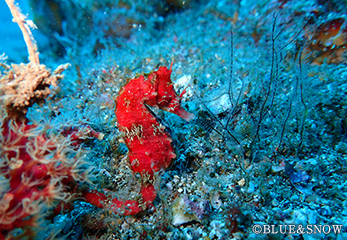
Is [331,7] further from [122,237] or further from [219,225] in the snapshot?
[122,237]

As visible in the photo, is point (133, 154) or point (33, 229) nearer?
point (33, 229)

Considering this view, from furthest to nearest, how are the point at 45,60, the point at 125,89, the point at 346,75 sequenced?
the point at 45,60 < the point at 346,75 < the point at 125,89

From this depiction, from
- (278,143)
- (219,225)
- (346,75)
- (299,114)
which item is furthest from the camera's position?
(346,75)

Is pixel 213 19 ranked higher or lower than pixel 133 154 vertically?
higher

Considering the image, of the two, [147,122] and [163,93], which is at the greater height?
[163,93]

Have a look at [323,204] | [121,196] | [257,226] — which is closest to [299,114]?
[323,204]

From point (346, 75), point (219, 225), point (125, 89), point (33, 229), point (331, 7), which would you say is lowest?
point (33, 229)
